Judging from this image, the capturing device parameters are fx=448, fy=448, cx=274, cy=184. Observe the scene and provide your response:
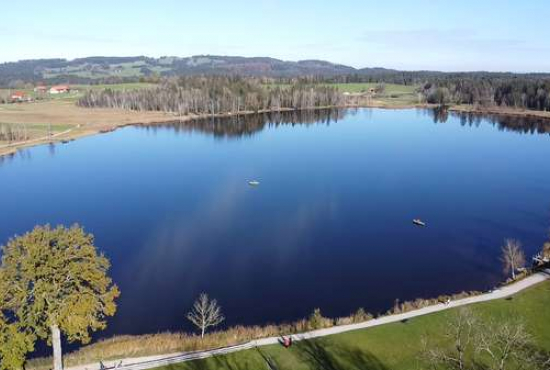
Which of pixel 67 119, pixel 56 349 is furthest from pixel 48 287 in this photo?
pixel 67 119

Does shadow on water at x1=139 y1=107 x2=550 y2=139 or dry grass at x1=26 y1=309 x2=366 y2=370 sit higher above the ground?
shadow on water at x1=139 y1=107 x2=550 y2=139

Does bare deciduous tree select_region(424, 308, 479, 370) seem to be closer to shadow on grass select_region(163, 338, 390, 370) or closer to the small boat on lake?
shadow on grass select_region(163, 338, 390, 370)

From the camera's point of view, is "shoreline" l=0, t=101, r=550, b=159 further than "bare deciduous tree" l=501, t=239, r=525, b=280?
Yes

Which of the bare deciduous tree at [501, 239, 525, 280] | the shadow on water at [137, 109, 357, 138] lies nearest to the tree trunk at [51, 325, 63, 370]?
the bare deciduous tree at [501, 239, 525, 280]

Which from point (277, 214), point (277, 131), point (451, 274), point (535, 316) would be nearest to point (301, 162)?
point (277, 214)

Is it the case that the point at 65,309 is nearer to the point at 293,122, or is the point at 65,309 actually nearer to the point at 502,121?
the point at 293,122

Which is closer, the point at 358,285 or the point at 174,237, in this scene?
the point at 358,285

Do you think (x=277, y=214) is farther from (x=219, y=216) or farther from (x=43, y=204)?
(x=43, y=204)
